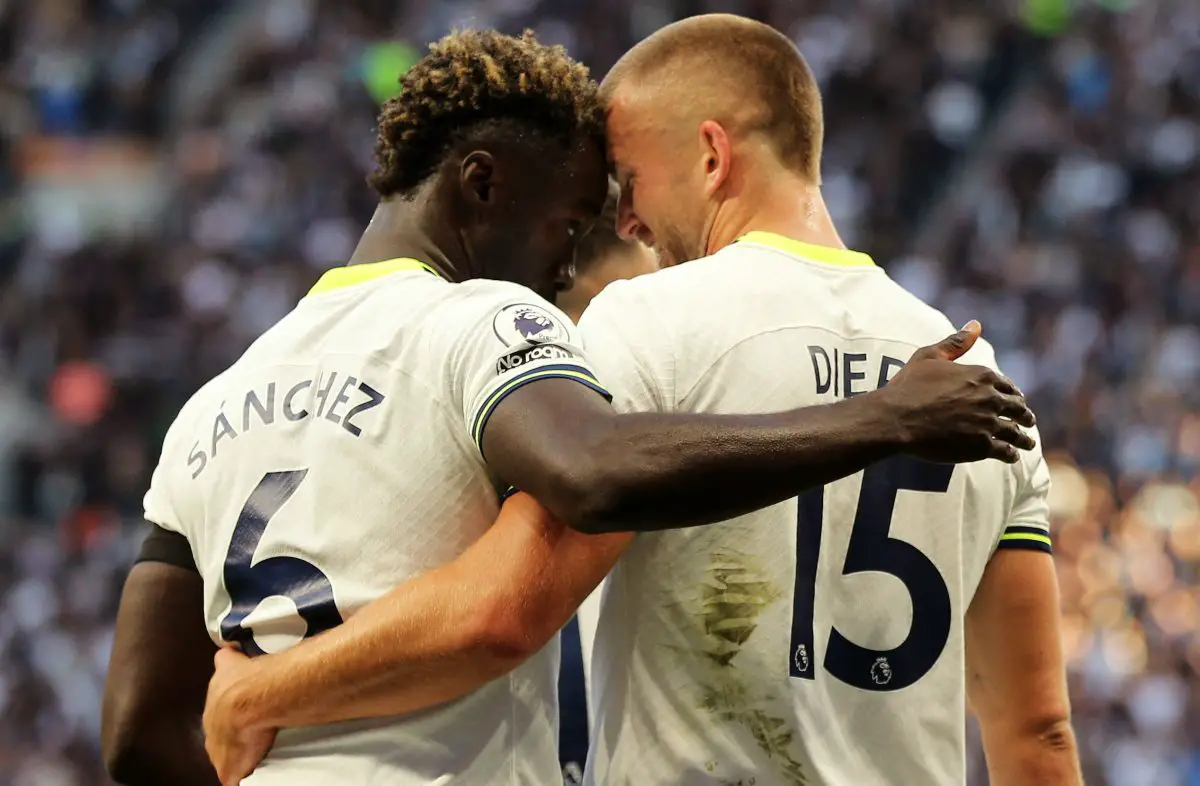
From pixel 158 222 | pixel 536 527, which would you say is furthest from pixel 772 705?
pixel 158 222

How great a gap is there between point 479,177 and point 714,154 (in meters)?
0.44

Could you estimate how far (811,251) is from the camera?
272cm

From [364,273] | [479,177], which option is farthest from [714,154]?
[364,273]

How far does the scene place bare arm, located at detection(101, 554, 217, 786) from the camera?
9.08 feet

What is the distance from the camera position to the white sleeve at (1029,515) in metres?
2.75

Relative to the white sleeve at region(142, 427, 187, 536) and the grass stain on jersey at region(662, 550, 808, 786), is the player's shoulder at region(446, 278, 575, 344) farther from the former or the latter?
the white sleeve at region(142, 427, 187, 536)

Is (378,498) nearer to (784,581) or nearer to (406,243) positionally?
(406,243)

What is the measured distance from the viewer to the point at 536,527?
230 cm

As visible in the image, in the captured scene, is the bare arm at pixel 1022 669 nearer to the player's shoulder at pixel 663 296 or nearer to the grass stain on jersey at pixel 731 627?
the grass stain on jersey at pixel 731 627

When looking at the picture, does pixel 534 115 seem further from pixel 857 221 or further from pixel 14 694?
pixel 857 221

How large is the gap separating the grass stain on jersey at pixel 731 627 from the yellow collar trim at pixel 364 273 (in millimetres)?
680

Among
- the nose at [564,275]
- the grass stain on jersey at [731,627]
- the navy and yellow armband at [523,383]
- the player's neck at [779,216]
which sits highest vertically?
the player's neck at [779,216]

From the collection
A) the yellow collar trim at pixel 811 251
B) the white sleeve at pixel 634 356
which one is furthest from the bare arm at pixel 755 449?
the yellow collar trim at pixel 811 251

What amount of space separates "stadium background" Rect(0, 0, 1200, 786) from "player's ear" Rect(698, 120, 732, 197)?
7427 millimetres
